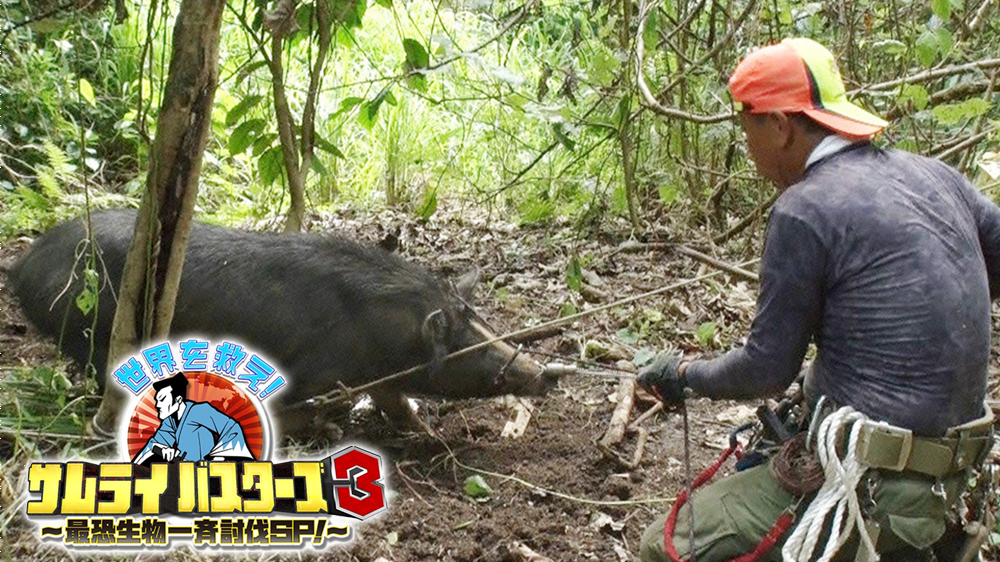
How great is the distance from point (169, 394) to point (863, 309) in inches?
108

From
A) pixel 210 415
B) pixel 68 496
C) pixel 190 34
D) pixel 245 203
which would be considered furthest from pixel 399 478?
pixel 245 203

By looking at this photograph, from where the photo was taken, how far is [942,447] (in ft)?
9.71

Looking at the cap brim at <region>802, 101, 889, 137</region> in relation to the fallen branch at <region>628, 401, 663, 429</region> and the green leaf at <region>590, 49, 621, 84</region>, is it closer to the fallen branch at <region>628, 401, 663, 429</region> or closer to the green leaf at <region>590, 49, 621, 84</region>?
the fallen branch at <region>628, 401, 663, 429</region>

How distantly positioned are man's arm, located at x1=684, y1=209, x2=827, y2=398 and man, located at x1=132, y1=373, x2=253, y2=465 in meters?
2.07

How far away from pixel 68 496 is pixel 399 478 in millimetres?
1521

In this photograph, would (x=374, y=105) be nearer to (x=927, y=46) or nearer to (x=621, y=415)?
(x=621, y=415)

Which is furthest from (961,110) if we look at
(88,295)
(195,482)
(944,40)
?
(88,295)

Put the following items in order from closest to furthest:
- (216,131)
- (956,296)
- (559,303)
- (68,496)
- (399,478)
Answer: (956,296) < (68,496) < (399,478) < (559,303) < (216,131)

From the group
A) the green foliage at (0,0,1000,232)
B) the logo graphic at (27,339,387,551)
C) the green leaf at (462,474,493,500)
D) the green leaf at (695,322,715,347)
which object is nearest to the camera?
the logo graphic at (27,339,387,551)

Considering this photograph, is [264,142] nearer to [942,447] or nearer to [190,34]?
[190,34]

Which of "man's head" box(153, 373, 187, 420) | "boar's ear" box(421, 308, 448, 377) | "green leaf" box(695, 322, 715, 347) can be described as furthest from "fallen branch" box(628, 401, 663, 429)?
"man's head" box(153, 373, 187, 420)

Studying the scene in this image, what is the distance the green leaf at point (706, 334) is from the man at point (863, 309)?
8.91 feet

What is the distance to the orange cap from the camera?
302 centimetres

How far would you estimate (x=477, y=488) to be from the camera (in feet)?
15.0
